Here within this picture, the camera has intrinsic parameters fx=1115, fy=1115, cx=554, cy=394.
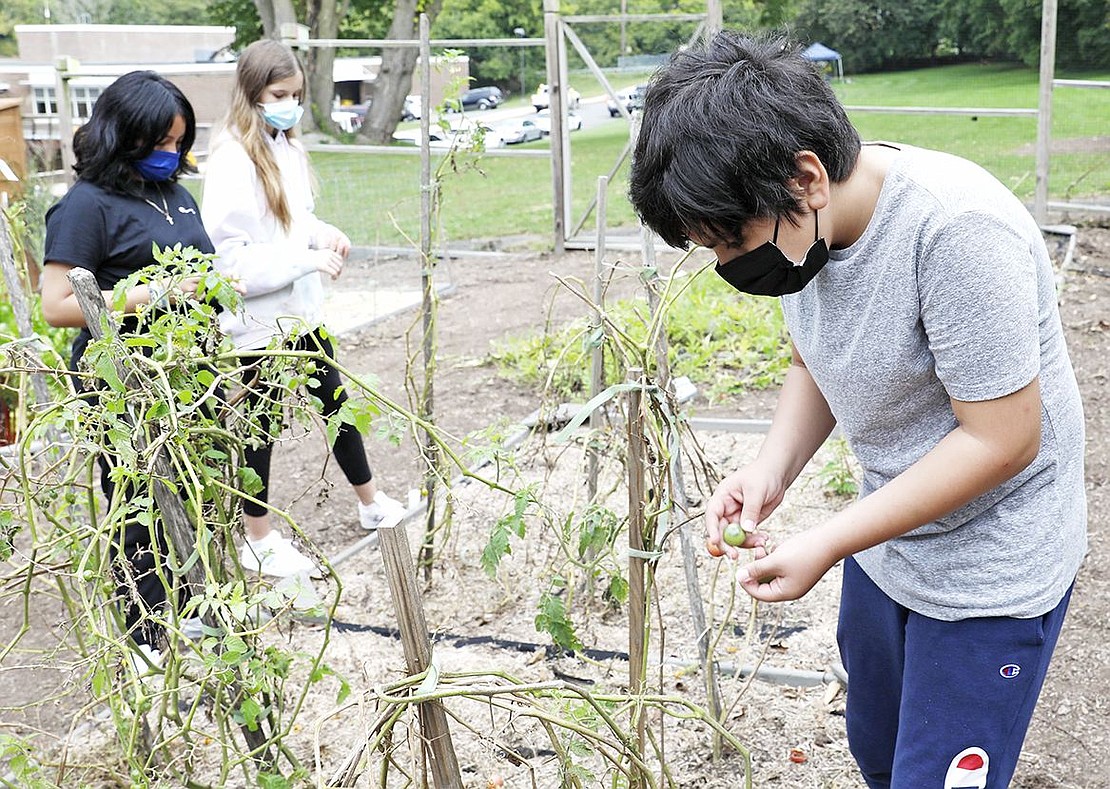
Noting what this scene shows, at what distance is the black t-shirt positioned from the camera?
2.96 m

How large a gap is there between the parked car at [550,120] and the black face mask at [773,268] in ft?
24.8

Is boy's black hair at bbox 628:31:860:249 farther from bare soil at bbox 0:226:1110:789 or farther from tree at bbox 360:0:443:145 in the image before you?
tree at bbox 360:0:443:145

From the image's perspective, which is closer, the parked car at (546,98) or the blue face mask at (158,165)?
the blue face mask at (158,165)

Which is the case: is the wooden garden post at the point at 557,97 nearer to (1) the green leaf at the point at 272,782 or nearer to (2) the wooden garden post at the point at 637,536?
(2) the wooden garden post at the point at 637,536

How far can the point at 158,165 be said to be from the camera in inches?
122

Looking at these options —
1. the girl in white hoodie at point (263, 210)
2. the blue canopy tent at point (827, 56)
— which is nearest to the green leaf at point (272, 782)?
the girl in white hoodie at point (263, 210)

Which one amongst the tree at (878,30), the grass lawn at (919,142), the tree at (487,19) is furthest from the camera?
the tree at (487,19)

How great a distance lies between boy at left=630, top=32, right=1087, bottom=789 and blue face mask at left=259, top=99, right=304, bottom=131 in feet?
7.64

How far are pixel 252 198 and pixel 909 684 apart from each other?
260 centimetres

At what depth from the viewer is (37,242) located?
6820 mm

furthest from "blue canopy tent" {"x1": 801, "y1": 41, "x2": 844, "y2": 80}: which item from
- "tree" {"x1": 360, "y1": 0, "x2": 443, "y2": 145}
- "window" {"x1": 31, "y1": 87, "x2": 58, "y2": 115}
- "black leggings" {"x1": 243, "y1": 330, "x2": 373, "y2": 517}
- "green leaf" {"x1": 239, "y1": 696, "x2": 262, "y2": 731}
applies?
"green leaf" {"x1": 239, "y1": 696, "x2": 262, "y2": 731}

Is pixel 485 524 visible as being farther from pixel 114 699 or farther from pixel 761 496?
pixel 761 496

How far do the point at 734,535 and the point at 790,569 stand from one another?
0.21 m

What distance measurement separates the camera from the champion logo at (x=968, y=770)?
5.01 ft
